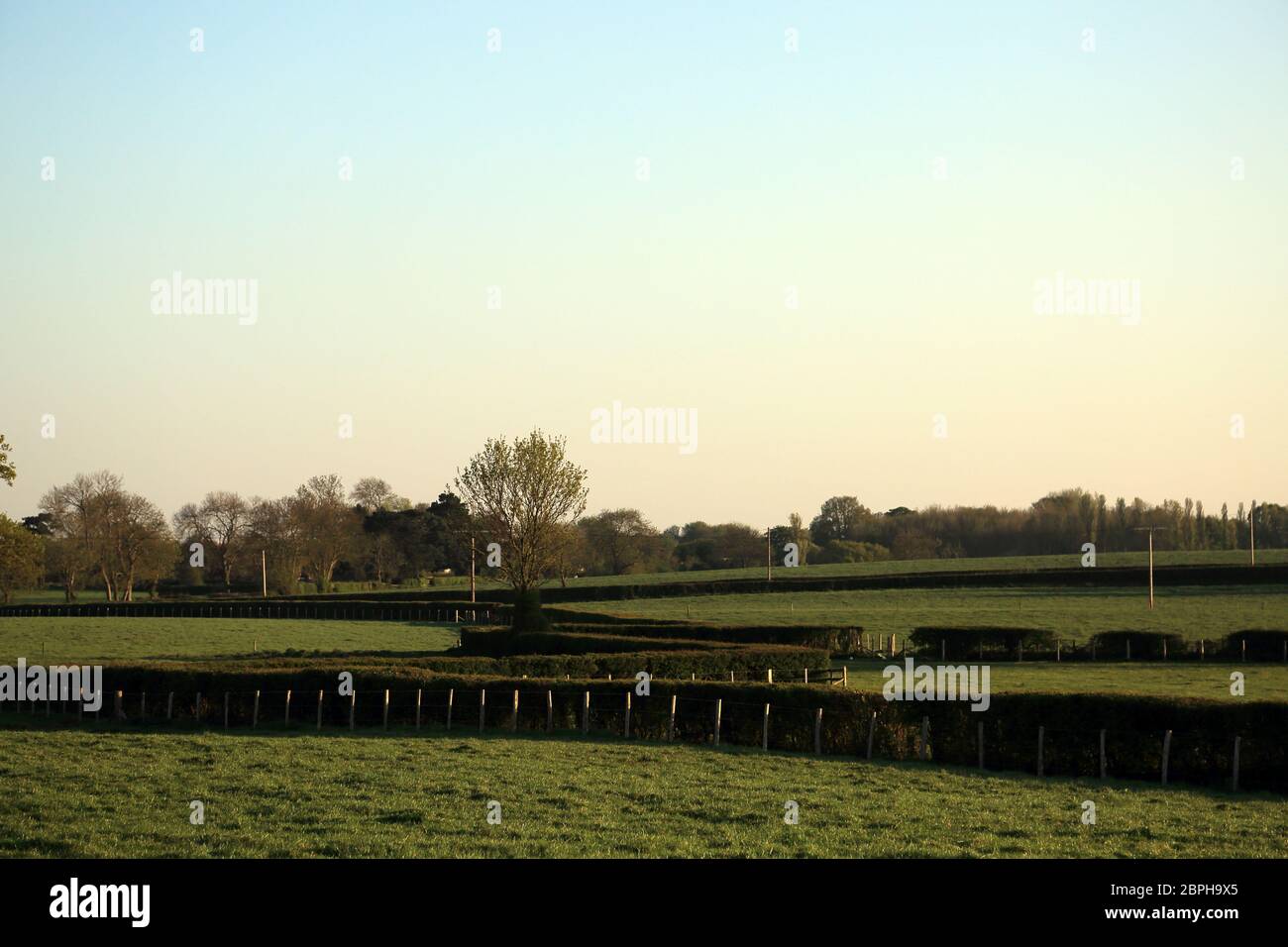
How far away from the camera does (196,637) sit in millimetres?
65125

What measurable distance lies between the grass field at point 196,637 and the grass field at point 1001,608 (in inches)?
524

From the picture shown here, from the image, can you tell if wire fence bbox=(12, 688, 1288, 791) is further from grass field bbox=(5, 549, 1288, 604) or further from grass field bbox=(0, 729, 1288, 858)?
grass field bbox=(5, 549, 1288, 604)

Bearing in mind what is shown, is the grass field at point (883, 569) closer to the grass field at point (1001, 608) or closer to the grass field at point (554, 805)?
the grass field at point (1001, 608)

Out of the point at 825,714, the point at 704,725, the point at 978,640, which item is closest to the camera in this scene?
the point at 825,714

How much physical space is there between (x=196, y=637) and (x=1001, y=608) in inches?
1779

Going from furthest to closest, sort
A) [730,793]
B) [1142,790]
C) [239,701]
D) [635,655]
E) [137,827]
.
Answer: [635,655] → [239,701] → [1142,790] → [730,793] → [137,827]

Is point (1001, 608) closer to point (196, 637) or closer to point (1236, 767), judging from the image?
point (196, 637)

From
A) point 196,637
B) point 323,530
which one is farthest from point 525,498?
point 323,530

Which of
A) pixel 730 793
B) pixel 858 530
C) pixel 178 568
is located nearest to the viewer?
pixel 730 793

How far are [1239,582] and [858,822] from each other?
75.9 meters

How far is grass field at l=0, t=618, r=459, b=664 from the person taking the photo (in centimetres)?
5584
